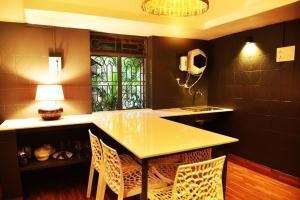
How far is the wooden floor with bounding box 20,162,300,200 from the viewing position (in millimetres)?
2400

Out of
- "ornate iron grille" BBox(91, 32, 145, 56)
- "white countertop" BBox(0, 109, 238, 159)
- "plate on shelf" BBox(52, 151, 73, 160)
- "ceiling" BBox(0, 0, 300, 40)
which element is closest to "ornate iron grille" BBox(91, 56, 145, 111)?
"ornate iron grille" BBox(91, 32, 145, 56)

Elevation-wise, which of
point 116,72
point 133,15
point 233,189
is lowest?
point 233,189

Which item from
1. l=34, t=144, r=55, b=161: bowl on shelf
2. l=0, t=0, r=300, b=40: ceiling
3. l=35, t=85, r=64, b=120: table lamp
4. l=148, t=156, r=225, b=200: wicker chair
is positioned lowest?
l=34, t=144, r=55, b=161: bowl on shelf

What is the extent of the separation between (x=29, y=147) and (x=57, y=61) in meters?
1.14

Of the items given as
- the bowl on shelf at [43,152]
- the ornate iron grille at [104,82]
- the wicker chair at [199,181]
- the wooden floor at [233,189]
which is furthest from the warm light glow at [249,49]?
the bowl on shelf at [43,152]

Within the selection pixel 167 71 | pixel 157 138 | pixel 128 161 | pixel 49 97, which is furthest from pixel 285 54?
pixel 49 97

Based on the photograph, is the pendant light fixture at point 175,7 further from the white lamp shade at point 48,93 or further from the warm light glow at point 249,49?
the warm light glow at point 249,49

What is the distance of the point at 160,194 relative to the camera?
5.10 feet

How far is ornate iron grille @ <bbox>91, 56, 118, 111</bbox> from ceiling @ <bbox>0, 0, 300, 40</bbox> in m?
0.47

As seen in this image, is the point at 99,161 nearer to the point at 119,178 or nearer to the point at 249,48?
the point at 119,178

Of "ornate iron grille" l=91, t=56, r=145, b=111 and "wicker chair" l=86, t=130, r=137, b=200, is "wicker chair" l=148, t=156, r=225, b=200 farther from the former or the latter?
"ornate iron grille" l=91, t=56, r=145, b=111

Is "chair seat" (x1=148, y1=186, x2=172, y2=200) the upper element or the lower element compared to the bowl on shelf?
upper

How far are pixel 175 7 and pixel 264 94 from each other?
208 centimetres

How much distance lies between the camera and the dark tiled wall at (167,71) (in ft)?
11.8
